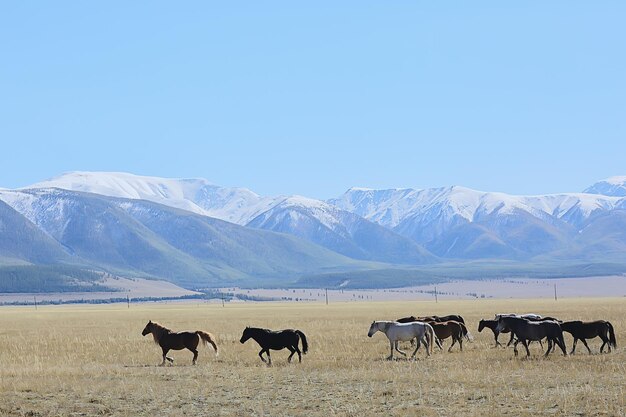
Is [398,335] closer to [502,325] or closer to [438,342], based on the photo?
[438,342]

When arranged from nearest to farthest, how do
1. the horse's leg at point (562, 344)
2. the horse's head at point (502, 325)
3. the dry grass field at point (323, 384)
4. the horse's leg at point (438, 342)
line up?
the dry grass field at point (323, 384)
the horse's leg at point (562, 344)
the horse's head at point (502, 325)
the horse's leg at point (438, 342)

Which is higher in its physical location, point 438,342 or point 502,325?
point 502,325

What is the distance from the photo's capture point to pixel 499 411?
1878 cm

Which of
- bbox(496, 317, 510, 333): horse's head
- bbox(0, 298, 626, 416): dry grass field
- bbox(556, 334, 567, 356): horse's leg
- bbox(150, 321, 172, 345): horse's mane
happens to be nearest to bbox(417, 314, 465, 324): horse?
bbox(0, 298, 626, 416): dry grass field

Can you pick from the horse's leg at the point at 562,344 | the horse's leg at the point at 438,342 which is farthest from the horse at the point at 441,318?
the horse's leg at the point at 562,344

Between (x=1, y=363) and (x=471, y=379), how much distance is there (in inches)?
656

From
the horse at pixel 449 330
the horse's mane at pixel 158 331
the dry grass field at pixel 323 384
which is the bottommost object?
the dry grass field at pixel 323 384

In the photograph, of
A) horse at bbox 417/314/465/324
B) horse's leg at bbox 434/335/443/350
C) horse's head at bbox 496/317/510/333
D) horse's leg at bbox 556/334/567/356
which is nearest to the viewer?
horse's leg at bbox 556/334/567/356

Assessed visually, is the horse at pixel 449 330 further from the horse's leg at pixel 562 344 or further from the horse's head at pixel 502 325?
the horse's leg at pixel 562 344

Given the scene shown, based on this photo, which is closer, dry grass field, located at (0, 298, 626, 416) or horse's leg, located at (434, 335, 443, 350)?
dry grass field, located at (0, 298, 626, 416)

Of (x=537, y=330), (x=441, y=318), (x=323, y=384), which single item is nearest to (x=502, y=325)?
(x=537, y=330)

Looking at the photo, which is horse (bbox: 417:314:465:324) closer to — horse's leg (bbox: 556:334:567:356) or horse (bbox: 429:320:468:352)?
horse (bbox: 429:320:468:352)

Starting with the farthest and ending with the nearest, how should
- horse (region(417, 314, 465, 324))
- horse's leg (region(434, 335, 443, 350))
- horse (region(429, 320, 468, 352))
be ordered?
1. horse (region(417, 314, 465, 324))
2. horse (region(429, 320, 468, 352))
3. horse's leg (region(434, 335, 443, 350))

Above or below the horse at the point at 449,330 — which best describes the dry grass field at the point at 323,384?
below
